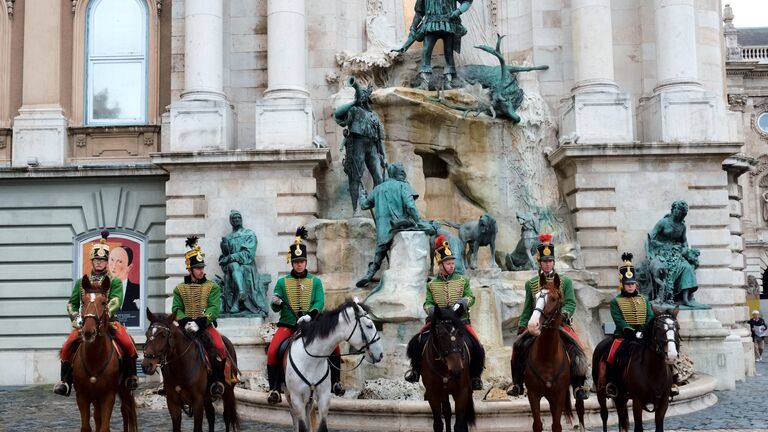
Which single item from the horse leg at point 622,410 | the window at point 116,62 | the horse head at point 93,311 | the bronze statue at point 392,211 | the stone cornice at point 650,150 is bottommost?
the horse leg at point 622,410

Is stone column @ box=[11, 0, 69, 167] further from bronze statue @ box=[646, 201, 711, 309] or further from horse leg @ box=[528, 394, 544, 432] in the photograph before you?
horse leg @ box=[528, 394, 544, 432]

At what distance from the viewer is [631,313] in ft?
38.4

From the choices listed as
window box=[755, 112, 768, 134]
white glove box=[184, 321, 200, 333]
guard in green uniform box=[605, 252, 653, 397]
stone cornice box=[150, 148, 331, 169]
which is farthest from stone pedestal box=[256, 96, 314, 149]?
window box=[755, 112, 768, 134]

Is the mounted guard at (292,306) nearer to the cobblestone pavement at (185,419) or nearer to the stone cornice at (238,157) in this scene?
the cobblestone pavement at (185,419)

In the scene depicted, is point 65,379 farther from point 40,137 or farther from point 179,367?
point 40,137

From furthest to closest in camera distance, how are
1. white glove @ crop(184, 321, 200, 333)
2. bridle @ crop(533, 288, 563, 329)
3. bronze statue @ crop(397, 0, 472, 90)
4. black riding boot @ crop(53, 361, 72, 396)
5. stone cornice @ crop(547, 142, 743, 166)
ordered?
bronze statue @ crop(397, 0, 472, 90) < stone cornice @ crop(547, 142, 743, 166) < white glove @ crop(184, 321, 200, 333) < black riding boot @ crop(53, 361, 72, 396) < bridle @ crop(533, 288, 563, 329)

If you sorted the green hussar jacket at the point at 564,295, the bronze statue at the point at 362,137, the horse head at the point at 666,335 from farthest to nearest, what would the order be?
the bronze statue at the point at 362,137 → the green hussar jacket at the point at 564,295 → the horse head at the point at 666,335

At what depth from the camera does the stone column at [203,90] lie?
2153cm

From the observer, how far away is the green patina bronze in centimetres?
1939

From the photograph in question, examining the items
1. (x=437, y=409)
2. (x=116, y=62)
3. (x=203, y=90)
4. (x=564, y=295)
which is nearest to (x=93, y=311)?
(x=437, y=409)

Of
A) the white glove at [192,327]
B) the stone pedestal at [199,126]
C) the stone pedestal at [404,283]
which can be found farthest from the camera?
the stone pedestal at [199,126]

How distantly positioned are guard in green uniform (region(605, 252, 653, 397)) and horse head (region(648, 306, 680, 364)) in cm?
44

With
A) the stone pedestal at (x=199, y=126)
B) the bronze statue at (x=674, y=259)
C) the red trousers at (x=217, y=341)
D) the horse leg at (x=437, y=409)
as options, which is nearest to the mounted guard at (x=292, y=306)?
the red trousers at (x=217, y=341)

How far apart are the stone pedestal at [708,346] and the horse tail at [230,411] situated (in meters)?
11.0
